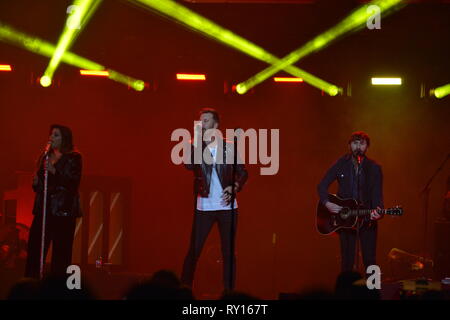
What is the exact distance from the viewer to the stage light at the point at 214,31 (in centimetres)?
1132

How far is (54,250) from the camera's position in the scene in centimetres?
716

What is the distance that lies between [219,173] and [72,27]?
5235mm

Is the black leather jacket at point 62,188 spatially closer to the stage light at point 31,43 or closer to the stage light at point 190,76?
the stage light at point 31,43

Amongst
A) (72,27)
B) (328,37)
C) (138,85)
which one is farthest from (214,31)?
(72,27)

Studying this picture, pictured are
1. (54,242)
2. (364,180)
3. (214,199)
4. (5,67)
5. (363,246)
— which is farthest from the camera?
(5,67)

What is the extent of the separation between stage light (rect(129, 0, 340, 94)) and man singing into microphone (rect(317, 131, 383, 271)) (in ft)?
12.0

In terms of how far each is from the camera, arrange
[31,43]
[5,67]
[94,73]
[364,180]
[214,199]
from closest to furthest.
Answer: [214,199] → [364,180] → [31,43] → [5,67] → [94,73]

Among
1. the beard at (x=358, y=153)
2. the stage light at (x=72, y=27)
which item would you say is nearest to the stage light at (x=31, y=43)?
the stage light at (x=72, y=27)

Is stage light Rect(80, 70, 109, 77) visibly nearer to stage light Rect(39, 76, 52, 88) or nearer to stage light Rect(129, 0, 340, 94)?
stage light Rect(39, 76, 52, 88)

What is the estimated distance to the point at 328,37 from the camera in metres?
11.4

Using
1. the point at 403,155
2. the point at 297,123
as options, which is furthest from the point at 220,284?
the point at 403,155

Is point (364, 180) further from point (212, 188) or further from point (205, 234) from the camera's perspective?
point (205, 234)

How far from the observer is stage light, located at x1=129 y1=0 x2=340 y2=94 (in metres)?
11.3
